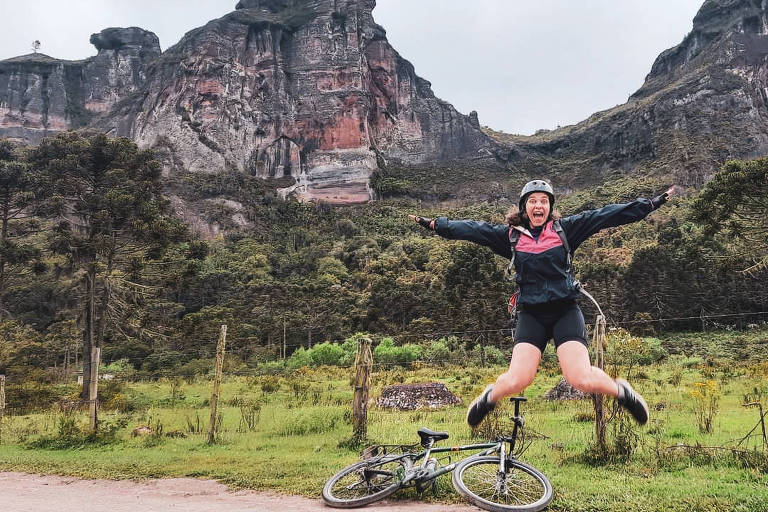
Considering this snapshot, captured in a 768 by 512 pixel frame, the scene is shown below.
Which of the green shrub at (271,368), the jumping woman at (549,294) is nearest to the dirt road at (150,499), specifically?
the jumping woman at (549,294)

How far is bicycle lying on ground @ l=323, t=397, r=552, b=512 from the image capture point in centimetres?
387

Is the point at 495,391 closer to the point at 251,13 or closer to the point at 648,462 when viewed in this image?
the point at 648,462

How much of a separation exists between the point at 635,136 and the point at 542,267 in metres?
106

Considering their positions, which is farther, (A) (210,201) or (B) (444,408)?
(A) (210,201)

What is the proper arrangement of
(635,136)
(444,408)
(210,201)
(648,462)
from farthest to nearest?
(635,136) < (210,201) < (444,408) < (648,462)

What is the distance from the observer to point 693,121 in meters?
88.9

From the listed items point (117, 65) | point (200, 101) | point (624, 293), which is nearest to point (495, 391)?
point (624, 293)

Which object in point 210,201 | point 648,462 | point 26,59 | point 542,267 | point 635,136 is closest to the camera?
point 542,267

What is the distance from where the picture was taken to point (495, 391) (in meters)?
3.73

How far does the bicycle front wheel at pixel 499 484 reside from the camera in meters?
3.77

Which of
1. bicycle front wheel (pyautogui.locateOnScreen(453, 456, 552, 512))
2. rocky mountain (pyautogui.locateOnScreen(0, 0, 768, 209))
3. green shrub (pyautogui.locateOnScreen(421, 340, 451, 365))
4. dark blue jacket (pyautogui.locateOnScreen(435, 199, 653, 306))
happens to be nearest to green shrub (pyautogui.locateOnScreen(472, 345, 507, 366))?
green shrub (pyautogui.locateOnScreen(421, 340, 451, 365))

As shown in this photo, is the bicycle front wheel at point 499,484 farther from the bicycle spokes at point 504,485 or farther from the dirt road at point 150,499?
the dirt road at point 150,499

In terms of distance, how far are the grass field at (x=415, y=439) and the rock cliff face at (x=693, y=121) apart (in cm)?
8029

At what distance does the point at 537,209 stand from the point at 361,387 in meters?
4.12
